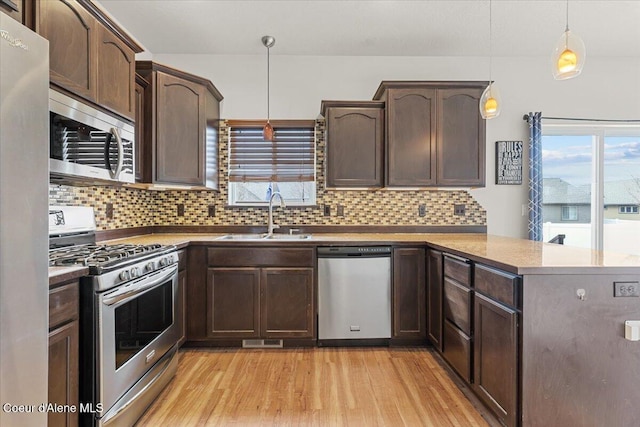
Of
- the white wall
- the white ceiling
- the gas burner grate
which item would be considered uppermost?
A: the white ceiling

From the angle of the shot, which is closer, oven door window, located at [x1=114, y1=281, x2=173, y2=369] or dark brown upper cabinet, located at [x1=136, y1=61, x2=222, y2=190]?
oven door window, located at [x1=114, y1=281, x2=173, y2=369]

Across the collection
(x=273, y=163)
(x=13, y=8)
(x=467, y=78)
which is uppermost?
(x=467, y=78)

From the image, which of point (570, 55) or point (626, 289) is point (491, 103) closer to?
point (570, 55)

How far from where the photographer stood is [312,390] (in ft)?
6.97

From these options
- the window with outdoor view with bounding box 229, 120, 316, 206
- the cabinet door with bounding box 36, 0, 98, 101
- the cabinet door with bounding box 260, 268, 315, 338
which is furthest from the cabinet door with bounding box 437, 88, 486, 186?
the cabinet door with bounding box 36, 0, 98, 101

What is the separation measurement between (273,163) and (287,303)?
1450mm

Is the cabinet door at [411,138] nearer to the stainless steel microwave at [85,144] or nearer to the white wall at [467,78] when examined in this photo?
the white wall at [467,78]

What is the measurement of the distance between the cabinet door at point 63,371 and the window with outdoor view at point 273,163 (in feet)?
7.10

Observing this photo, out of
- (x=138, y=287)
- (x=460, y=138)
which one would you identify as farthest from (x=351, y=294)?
(x=460, y=138)

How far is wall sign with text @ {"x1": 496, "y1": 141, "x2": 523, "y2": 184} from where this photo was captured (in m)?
3.47

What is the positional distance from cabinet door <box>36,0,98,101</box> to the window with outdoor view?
1.62 metres

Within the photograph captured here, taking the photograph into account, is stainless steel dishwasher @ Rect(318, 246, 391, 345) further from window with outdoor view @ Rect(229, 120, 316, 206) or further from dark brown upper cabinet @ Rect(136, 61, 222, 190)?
dark brown upper cabinet @ Rect(136, 61, 222, 190)

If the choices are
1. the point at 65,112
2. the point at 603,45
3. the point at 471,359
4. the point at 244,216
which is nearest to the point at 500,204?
the point at 603,45

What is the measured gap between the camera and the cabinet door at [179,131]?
271cm
